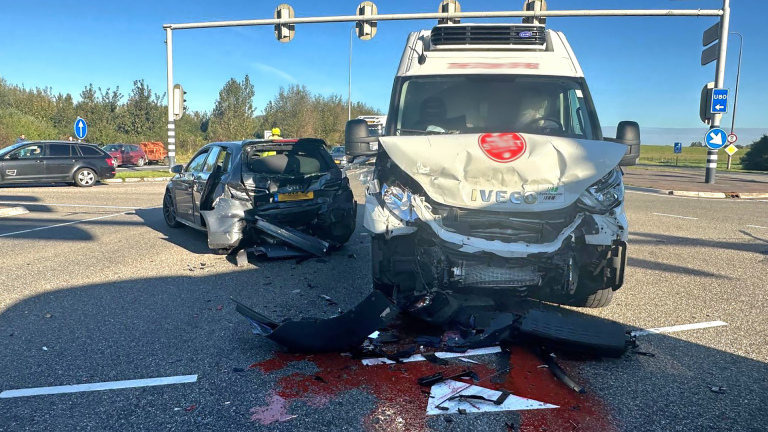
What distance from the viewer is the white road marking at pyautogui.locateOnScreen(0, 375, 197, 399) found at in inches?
134

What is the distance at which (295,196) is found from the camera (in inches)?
292

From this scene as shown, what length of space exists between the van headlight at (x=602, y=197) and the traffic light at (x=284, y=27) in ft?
52.9

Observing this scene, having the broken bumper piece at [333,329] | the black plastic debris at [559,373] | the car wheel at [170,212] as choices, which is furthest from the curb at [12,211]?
the black plastic debris at [559,373]

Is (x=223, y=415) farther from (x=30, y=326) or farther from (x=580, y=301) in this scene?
(x=580, y=301)

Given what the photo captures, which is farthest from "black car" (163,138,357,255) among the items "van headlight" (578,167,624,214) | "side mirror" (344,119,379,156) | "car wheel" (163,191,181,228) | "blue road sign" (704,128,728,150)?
"blue road sign" (704,128,728,150)

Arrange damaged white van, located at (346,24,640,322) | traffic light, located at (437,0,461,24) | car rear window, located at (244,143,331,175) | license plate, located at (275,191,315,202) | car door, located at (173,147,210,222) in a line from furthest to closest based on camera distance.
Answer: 1. traffic light, located at (437,0,461,24)
2. car door, located at (173,147,210,222)
3. car rear window, located at (244,143,331,175)
4. license plate, located at (275,191,315,202)
5. damaged white van, located at (346,24,640,322)

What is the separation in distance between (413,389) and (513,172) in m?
1.90

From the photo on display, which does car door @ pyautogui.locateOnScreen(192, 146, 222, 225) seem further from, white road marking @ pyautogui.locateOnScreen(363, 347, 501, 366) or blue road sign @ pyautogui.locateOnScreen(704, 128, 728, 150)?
blue road sign @ pyautogui.locateOnScreen(704, 128, 728, 150)

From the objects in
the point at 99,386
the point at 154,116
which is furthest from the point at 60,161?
the point at 154,116

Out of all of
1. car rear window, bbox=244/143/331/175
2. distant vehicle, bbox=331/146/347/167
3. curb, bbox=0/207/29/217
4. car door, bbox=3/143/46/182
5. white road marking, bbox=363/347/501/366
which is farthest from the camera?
car door, bbox=3/143/46/182

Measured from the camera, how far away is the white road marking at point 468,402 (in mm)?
3191

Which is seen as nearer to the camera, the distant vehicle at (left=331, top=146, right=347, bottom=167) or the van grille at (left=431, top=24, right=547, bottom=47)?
the van grille at (left=431, top=24, right=547, bottom=47)

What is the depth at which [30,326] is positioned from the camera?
15.4ft

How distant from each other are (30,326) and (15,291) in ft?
4.70
